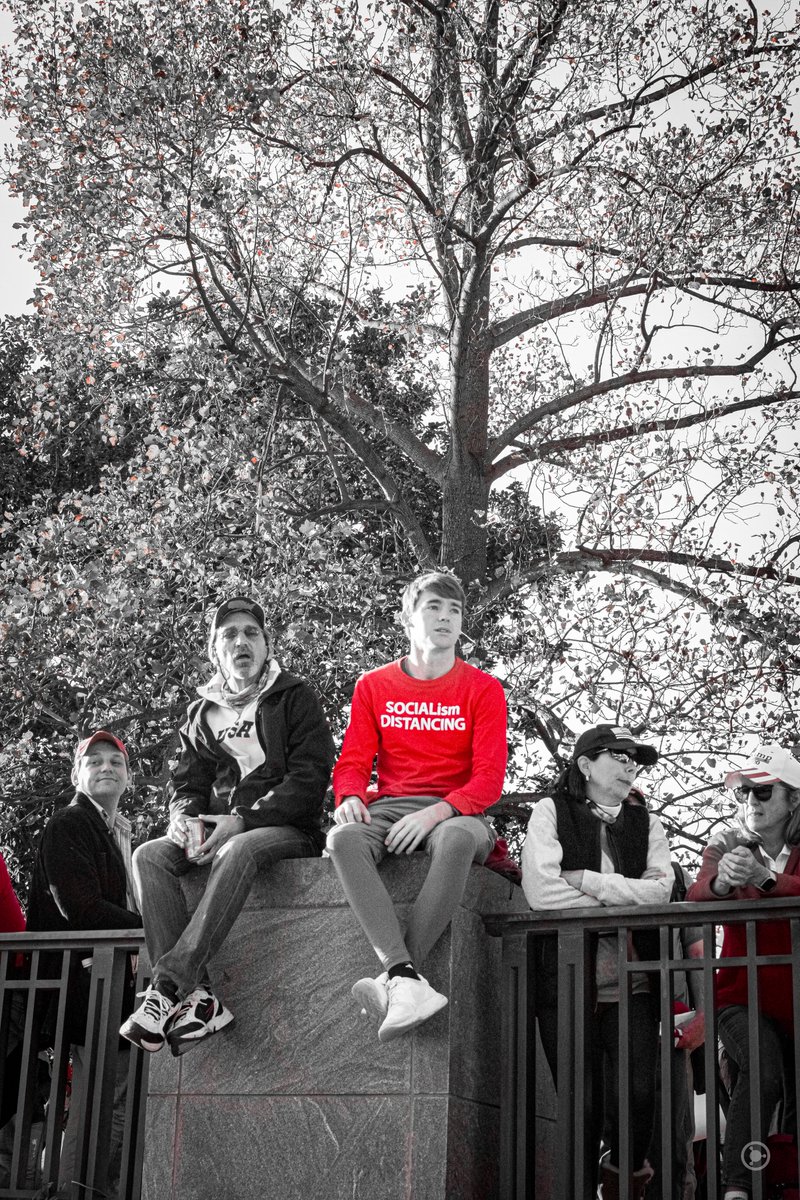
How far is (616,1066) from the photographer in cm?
496

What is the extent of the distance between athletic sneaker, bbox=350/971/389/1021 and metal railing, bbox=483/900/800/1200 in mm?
520

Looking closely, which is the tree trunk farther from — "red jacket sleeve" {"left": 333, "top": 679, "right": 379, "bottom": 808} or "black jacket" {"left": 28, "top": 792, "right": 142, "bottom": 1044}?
"red jacket sleeve" {"left": 333, "top": 679, "right": 379, "bottom": 808}

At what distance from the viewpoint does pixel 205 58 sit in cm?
1214

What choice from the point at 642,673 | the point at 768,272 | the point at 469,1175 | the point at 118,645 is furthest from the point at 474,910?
the point at 768,272

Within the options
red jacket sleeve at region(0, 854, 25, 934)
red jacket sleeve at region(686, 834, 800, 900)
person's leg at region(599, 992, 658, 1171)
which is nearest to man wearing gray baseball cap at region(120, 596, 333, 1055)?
red jacket sleeve at region(0, 854, 25, 934)

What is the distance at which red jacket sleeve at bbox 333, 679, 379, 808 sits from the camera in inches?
213

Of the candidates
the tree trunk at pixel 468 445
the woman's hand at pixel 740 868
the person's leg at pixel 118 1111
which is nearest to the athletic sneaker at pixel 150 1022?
the person's leg at pixel 118 1111

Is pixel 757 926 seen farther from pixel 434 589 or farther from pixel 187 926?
pixel 187 926

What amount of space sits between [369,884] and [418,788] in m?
0.65

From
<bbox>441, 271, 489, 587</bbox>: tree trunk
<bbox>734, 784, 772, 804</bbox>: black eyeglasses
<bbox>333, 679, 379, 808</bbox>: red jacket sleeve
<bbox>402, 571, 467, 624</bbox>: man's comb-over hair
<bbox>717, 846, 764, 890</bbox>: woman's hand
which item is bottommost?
<bbox>717, 846, 764, 890</bbox>: woman's hand

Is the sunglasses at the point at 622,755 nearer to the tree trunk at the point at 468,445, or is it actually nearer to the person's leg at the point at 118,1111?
the person's leg at the point at 118,1111

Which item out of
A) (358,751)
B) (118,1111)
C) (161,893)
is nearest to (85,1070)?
(118,1111)

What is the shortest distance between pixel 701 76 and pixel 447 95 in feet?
8.04

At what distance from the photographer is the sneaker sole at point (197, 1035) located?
492 centimetres
